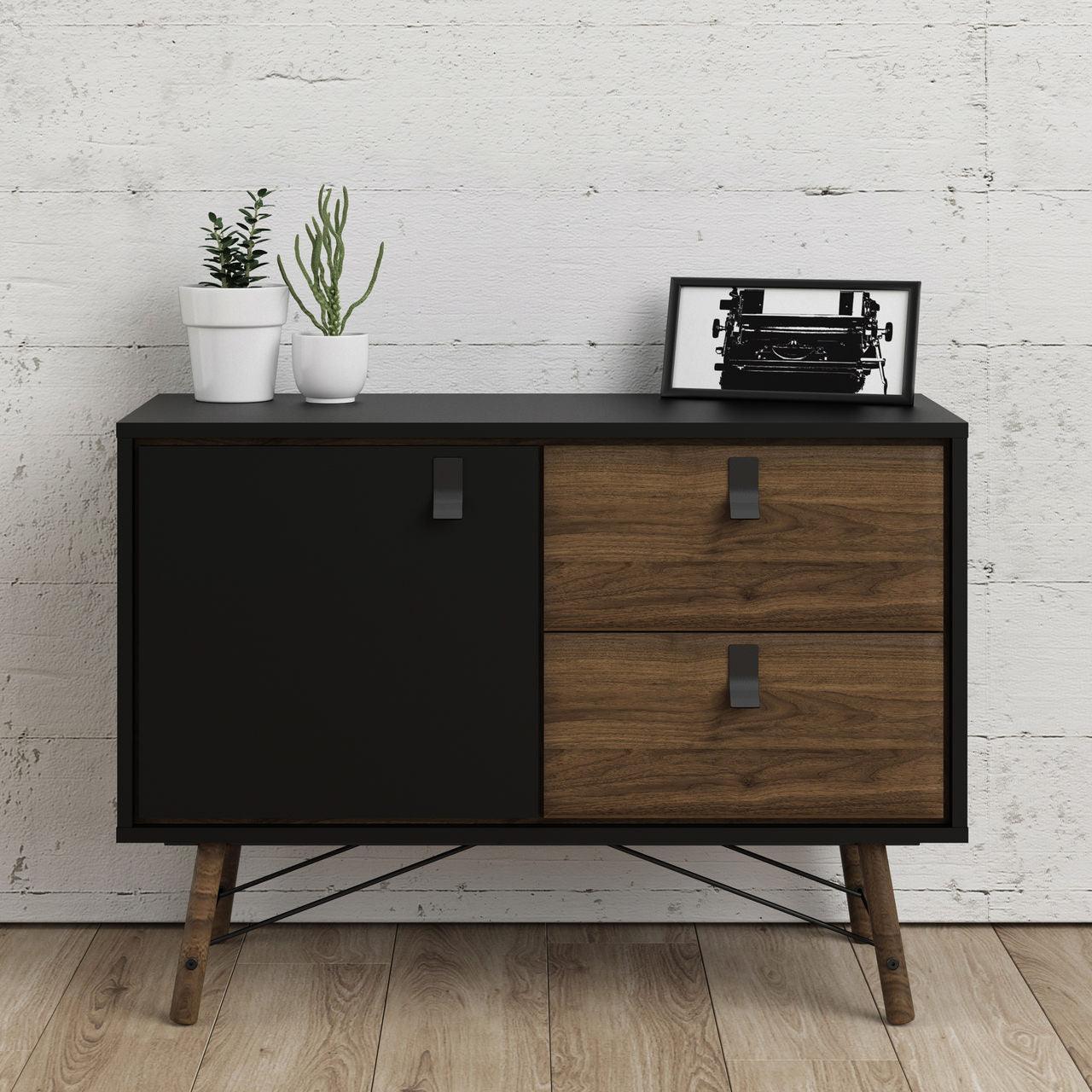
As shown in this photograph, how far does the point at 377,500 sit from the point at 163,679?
1.31 ft

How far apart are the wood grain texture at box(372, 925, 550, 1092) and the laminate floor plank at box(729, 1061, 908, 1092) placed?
283mm

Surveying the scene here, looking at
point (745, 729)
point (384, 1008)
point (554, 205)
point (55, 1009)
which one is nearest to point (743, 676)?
point (745, 729)

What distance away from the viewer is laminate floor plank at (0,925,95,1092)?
202cm

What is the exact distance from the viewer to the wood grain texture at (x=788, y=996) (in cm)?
201

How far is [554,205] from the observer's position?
7.56 feet

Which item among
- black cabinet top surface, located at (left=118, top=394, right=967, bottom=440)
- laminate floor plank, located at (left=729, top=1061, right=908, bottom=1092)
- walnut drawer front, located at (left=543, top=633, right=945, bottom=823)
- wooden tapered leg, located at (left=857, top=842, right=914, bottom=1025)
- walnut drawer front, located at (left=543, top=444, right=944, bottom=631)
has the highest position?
black cabinet top surface, located at (left=118, top=394, right=967, bottom=440)

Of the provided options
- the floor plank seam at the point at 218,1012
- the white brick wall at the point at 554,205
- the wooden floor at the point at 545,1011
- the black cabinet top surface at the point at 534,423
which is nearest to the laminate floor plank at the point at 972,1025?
the wooden floor at the point at 545,1011

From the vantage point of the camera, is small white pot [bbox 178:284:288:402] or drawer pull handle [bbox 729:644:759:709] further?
small white pot [bbox 178:284:288:402]

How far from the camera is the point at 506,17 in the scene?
2.27 meters

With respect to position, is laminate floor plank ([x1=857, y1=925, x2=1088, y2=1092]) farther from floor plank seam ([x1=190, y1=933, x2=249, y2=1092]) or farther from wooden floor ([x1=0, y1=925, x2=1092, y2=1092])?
floor plank seam ([x1=190, y1=933, x2=249, y2=1092])

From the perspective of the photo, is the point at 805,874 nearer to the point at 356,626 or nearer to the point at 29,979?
the point at 356,626

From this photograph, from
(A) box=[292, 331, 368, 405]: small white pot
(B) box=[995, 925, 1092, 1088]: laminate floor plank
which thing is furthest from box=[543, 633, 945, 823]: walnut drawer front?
(A) box=[292, 331, 368, 405]: small white pot

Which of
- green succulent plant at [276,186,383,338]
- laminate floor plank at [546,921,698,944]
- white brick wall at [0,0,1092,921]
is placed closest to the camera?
green succulent plant at [276,186,383,338]

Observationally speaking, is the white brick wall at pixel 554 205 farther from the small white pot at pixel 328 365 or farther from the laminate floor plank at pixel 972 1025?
the laminate floor plank at pixel 972 1025
